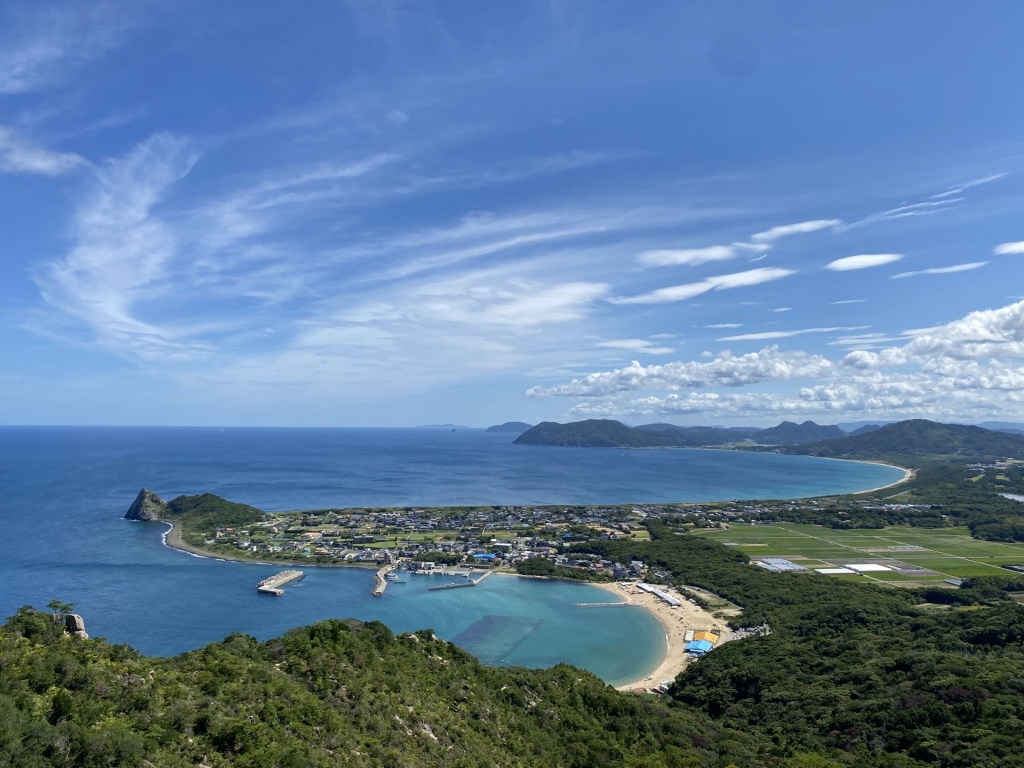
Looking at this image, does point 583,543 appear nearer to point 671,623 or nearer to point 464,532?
point 464,532

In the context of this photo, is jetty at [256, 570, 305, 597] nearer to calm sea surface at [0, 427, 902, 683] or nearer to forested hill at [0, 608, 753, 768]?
calm sea surface at [0, 427, 902, 683]

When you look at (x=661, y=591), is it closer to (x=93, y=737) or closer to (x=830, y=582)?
(x=830, y=582)

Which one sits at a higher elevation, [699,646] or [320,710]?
[320,710]

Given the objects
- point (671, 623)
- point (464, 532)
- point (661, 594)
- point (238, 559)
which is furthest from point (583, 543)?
point (238, 559)

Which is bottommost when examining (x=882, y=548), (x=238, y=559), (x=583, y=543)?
(x=882, y=548)

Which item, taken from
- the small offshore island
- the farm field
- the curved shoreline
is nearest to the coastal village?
the small offshore island

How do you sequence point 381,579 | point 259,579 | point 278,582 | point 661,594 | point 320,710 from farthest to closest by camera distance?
point 381,579 → point 259,579 → point 278,582 → point 661,594 → point 320,710

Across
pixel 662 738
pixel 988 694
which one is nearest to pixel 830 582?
pixel 988 694
